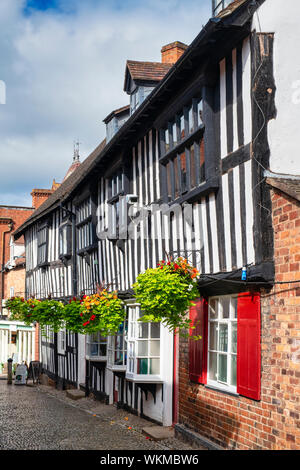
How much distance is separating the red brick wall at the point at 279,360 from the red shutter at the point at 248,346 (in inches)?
3.4

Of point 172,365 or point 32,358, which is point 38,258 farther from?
point 172,365

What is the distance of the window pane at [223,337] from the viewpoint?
27.0 feet

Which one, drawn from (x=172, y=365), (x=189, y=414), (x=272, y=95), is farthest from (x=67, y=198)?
(x=272, y=95)

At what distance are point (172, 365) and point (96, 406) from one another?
15.6 feet

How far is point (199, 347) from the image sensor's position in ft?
28.9

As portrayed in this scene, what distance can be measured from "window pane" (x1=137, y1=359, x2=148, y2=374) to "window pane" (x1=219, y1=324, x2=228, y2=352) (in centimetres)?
320

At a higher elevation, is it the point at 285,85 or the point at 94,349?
the point at 285,85

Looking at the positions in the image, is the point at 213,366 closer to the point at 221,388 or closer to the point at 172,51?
the point at 221,388

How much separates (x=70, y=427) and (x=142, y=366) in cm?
191

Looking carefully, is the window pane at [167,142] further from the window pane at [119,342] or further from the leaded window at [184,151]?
the window pane at [119,342]

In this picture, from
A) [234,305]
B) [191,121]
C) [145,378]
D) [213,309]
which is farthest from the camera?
[145,378]

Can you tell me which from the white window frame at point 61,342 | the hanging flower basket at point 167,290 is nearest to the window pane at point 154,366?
the hanging flower basket at point 167,290

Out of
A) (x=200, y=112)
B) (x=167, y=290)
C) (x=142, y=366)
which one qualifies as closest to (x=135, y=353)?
(x=142, y=366)
